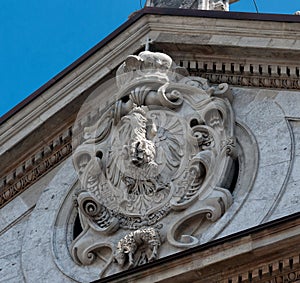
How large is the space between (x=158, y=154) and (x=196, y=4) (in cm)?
410

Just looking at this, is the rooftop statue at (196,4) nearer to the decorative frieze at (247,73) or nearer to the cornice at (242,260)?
the decorative frieze at (247,73)

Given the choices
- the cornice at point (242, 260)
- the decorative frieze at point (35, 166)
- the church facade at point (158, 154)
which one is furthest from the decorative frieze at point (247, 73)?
the cornice at point (242, 260)

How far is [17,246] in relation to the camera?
2088 cm

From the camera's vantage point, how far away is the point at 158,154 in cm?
2020

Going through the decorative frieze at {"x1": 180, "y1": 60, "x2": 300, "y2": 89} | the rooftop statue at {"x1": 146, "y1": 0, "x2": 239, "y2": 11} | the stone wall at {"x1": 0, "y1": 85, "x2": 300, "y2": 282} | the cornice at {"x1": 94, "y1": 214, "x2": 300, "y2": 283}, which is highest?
the rooftop statue at {"x1": 146, "y1": 0, "x2": 239, "y2": 11}

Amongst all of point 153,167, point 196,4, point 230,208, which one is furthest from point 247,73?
point 196,4

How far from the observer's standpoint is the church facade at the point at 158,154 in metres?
19.4

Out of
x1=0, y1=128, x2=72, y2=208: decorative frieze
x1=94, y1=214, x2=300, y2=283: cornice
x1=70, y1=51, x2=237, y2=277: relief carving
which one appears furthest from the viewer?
x1=0, y1=128, x2=72, y2=208: decorative frieze

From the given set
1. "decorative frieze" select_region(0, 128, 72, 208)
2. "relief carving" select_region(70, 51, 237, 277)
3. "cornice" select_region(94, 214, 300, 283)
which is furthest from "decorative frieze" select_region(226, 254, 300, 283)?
"decorative frieze" select_region(0, 128, 72, 208)

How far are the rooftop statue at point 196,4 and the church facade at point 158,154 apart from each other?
210 centimetres

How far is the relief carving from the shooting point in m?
19.7

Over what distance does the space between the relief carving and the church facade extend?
1 cm

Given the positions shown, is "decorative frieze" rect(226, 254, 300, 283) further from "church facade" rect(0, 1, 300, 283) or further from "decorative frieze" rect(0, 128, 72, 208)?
"decorative frieze" rect(0, 128, 72, 208)

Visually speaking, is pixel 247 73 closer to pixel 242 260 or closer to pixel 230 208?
pixel 230 208
